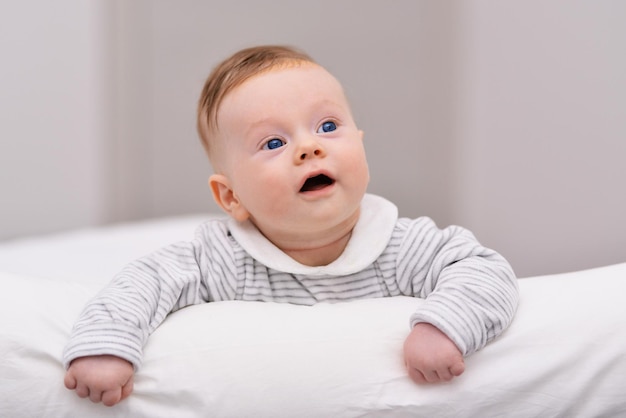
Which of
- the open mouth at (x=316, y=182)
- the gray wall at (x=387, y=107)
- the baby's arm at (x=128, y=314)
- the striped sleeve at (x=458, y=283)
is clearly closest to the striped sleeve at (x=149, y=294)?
the baby's arm at (x=128, y=314)

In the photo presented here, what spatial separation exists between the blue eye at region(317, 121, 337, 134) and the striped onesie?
16 centimetres

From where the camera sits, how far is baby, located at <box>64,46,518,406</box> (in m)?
1.11

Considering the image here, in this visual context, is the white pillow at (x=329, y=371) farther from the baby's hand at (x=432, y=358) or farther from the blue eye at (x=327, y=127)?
the blue eye at (x=327, y=127)

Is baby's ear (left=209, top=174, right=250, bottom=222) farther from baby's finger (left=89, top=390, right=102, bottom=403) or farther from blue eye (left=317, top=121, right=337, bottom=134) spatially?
baby's finger (left=89, top=390, right=102, bottom=403)

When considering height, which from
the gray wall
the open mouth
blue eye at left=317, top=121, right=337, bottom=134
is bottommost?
the gray wall

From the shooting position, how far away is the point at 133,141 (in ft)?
9.04

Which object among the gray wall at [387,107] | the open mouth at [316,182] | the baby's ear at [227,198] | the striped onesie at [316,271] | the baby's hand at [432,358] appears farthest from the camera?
the gray wall at [387,107]

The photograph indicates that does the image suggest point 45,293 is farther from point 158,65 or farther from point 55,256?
point 158,65

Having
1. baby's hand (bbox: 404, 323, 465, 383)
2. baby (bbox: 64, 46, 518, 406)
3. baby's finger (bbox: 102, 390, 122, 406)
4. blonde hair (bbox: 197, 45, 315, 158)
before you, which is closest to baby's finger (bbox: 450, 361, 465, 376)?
baby's hand (bbox: 404, 323, 465, 383)

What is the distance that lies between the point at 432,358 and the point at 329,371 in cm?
13

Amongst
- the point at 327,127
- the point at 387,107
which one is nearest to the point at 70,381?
the point at 327,127

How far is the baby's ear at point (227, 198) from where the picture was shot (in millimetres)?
1265

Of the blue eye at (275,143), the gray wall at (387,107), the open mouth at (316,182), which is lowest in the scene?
the gray wall at (387,107)

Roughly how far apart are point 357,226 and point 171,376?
1.39 feet
